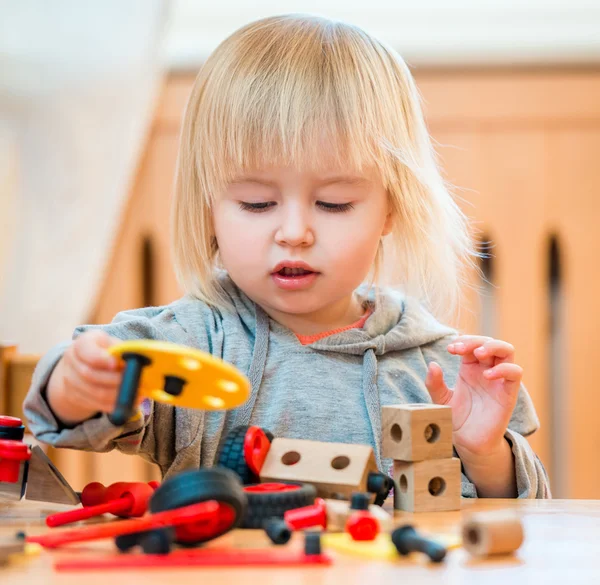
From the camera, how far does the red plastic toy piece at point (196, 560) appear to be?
22.0 inches

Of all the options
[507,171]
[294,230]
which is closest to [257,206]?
[294,230]

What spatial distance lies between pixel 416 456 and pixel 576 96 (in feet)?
5.88

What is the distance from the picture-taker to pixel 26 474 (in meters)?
0.80

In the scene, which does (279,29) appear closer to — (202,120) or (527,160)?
(202,120)

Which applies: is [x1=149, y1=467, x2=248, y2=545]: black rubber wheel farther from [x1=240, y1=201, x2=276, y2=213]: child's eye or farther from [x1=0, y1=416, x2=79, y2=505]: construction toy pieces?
[x1=240, y1=201, x2=276, y2=213]: child's eye

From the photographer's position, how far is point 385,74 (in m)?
1.06

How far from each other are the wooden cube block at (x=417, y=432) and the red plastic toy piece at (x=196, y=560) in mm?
206

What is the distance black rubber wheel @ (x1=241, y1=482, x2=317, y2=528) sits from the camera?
2.26 ft

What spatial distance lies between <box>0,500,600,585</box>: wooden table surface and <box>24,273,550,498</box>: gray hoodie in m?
0.25

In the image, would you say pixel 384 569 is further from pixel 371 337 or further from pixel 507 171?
pixel 507 171

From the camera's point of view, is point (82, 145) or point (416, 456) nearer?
point (416, 456)

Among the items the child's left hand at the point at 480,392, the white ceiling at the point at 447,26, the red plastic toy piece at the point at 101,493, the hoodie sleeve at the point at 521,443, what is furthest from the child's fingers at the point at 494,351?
the white ceiling at the point at 447,26

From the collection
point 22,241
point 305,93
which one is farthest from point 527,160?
point 305,93

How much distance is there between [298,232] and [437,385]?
214 millimetres
